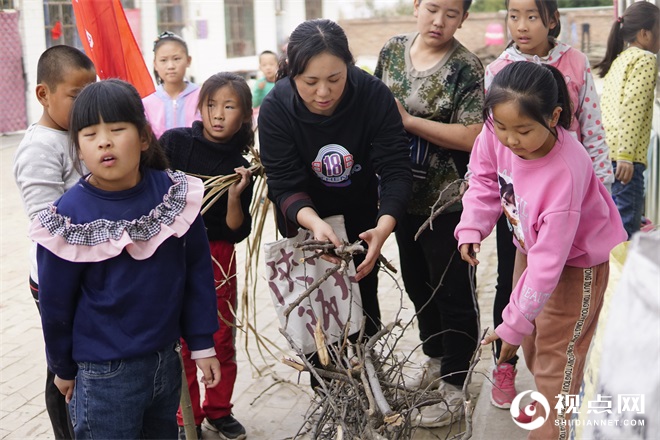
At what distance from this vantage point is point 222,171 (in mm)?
3391

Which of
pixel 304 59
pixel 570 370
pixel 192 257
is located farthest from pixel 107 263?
pixel 570 370

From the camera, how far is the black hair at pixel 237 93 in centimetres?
333

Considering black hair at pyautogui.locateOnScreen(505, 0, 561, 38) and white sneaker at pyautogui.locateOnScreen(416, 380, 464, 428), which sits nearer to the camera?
black hair at pyautogui.locateOnScreen(505, 0, 561, 38)

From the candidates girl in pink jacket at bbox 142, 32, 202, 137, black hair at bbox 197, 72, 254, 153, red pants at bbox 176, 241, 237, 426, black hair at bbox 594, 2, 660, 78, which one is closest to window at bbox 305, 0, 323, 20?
black hair at bbox 594, 2, 660, 78

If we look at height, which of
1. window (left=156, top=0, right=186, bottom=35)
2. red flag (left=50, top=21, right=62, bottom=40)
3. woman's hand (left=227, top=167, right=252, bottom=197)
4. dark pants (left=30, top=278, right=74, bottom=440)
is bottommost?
dark pants (left=30, top=278, right=74, bottom=440)

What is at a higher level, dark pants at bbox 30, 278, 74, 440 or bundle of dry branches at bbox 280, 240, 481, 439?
bundle of dry branches at bbox 280, 240, 481, 439

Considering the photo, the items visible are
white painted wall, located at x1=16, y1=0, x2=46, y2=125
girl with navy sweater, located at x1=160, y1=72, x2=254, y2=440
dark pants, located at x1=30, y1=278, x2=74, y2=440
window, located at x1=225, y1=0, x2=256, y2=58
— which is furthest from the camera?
window, located at x1=225, y1=0, x2=256, y2=58

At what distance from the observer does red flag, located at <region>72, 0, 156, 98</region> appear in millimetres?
3672

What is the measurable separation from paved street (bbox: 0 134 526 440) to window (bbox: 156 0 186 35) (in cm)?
1425

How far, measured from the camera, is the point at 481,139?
2738 mm

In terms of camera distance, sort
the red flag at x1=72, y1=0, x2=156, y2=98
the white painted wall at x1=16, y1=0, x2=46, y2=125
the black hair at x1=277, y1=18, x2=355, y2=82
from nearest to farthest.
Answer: the black hair at x1=277, y1=18, x2=355, y2=82 < the red flag at x1=72, y1=0, x2=156, y2=98 < the white painted wall at x1=16, y1=0, x2=46, y2=125

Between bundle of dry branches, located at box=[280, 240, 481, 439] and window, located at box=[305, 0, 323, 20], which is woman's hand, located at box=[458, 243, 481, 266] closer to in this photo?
bundle of dry branches, located at box=[280, 240, 481, 439]

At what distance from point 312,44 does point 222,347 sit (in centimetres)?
140

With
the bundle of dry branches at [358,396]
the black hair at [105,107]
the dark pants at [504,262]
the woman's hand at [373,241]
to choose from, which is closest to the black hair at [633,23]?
the dark pants at [504,262]
